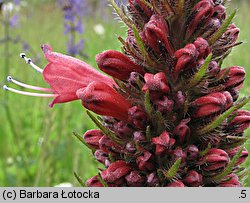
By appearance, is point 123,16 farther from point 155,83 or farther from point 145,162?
point 145,162

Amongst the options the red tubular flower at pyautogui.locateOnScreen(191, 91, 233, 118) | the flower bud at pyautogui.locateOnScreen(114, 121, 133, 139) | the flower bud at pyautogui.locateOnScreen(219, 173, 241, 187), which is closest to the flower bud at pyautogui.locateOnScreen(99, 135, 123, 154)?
the flower bud at pyautogui.locateOnScreen(114, 121, 133, 139)

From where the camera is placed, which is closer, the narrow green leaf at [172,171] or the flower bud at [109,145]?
the narrow green leaf at [172,171]

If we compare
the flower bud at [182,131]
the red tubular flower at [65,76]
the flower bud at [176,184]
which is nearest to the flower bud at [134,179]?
the flower bud at [176,184]

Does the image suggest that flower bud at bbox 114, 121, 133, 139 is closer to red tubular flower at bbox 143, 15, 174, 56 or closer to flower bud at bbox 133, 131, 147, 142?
flower bud at bbox 133, 131, 147, 142

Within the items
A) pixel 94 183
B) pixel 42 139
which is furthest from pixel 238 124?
pixel 42 139

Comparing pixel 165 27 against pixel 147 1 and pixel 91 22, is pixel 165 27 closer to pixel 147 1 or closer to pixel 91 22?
pixel 147 1

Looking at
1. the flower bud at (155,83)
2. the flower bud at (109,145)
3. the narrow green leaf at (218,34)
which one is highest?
the narrow green leaf at (218,34)

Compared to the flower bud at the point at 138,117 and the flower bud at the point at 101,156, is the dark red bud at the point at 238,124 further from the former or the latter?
the flower bud at the point at 101,156
